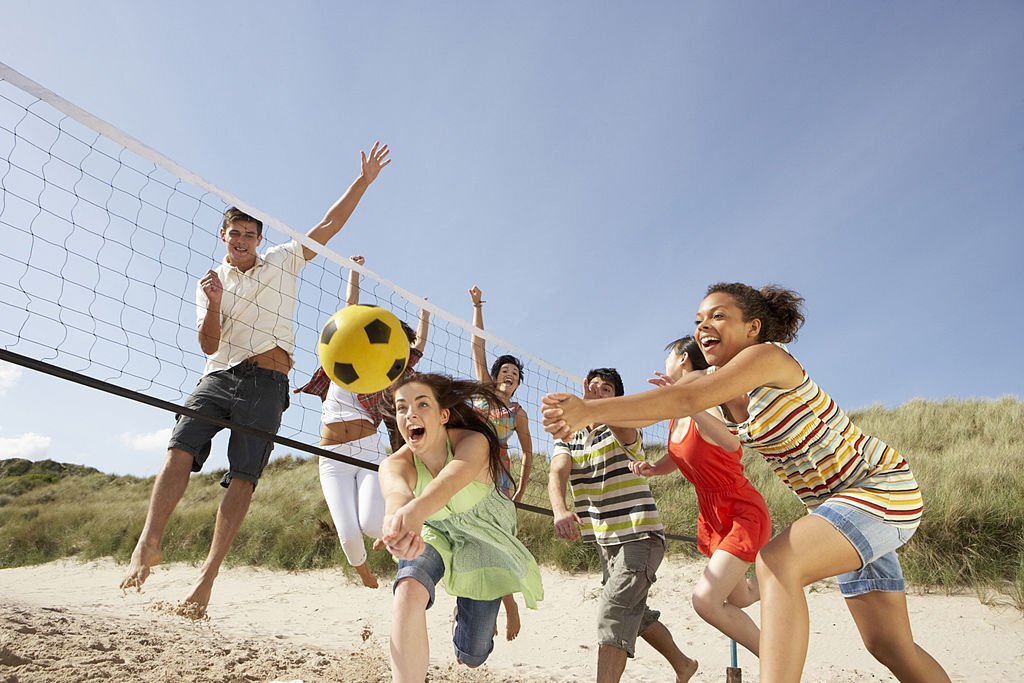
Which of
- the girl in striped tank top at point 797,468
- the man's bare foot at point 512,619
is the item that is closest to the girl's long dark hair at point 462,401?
the girl in striped tank top at point 797,468

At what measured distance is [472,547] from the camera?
3.08 m

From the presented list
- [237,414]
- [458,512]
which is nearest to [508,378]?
[237,414]

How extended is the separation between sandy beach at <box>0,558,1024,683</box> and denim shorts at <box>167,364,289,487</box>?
0.78m

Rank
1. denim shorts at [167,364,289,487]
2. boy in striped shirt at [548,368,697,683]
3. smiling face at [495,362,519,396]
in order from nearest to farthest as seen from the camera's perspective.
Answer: boy in striped shirt at [548,368,697,683] → denim shorts at [167,364,289,487] → smiling face at [495,362,519,396]

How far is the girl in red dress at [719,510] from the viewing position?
349cm

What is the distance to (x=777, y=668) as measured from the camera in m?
2.03

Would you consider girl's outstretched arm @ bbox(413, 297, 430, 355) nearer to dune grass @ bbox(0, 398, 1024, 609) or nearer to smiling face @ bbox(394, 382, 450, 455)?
smiling face @ bbox(394, 382, 450, 455)

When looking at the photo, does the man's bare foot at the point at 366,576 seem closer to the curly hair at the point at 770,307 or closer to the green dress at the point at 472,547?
the green dress at the point at 472,547

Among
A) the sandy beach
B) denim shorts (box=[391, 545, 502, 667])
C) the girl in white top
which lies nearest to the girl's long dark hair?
denim shorts (box=[391, 545, 502, 667])

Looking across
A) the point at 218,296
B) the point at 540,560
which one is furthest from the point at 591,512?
the point at 540,560

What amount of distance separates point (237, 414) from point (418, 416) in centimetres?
130

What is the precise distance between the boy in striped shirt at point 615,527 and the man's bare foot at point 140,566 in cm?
203

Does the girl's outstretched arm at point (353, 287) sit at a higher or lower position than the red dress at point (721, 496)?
higher

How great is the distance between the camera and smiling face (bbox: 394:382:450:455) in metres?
2.99
